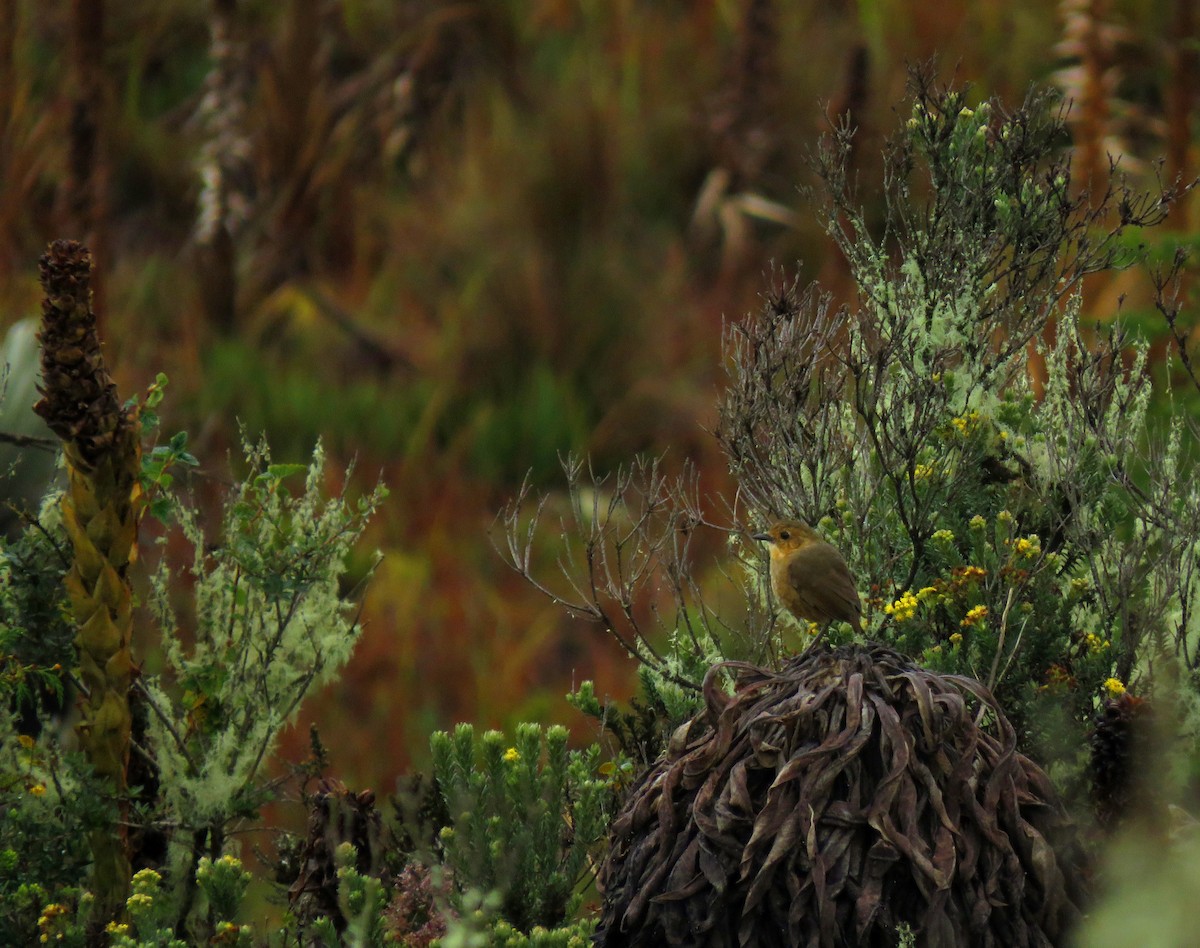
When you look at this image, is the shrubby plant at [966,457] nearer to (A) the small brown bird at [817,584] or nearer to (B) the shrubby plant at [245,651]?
(A) the small brown bird at [817,584]

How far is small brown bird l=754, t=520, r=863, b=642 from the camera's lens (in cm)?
331

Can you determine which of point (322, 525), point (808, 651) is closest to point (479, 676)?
point (322, 525)

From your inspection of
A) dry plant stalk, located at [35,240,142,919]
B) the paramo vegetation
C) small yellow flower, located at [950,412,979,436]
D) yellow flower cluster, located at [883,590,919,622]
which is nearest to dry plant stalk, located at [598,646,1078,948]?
the paramo vegetation

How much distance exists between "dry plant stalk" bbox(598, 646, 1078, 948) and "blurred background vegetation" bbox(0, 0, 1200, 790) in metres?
2.81

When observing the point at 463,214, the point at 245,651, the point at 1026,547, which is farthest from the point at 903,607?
the point at 463,214

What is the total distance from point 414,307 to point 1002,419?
16.4ft

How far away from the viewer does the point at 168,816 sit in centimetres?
388

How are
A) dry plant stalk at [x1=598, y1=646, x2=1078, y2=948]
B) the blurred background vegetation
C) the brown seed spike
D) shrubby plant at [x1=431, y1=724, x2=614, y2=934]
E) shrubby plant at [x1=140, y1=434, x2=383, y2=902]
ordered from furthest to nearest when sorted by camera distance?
the blurred background vegetation → shrubby plant at [x1=140, y1=434, x2=383, y2=902] → the brown seed spike → shrubby plant at [x1=431, y1=724, x2=614, y2=934] → dry plant stalk at [x1=598, y1=646, x2=1078, y2=948]

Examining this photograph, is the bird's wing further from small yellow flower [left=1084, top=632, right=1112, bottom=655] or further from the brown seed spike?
the brown seed spike

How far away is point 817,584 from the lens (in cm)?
331

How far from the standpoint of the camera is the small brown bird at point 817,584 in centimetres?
331

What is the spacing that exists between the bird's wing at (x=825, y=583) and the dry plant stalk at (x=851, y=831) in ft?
1.69

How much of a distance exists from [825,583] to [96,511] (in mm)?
1460

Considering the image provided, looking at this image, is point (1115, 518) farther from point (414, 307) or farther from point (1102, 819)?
point (414, 307)
